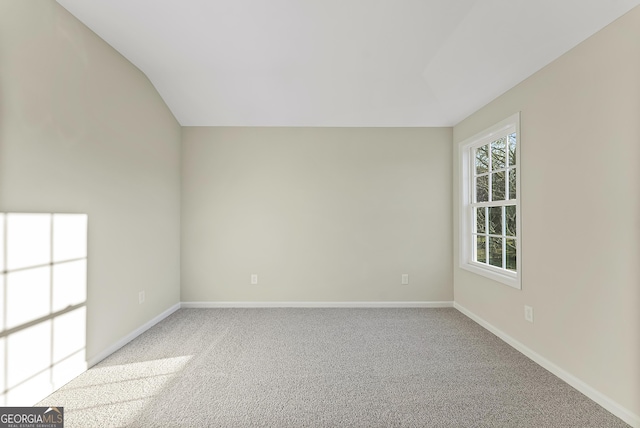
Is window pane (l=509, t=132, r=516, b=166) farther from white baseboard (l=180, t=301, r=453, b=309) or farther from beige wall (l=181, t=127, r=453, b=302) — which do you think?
white baseboard (l=180, t=301, r=453, b=309)

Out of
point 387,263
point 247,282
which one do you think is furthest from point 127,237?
point 387,263

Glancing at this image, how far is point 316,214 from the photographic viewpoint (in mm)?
4254

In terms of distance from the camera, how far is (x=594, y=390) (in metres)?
2.08

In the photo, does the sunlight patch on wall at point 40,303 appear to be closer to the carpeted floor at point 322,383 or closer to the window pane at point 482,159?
the carpeted floor at point 322,383

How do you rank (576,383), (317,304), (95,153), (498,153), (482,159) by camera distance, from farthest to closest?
(317,304) → (482,159) → (498,153) → (95,153) → (576,383)

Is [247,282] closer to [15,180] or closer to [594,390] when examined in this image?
[15,180]

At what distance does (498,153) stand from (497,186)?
1.14 ft

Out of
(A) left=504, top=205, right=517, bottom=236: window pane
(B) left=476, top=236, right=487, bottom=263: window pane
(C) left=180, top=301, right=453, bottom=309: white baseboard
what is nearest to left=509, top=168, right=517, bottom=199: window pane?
(A) left=504, top=205, right=517, bottom=236: window pane

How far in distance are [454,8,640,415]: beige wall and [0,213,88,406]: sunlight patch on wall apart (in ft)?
11.8

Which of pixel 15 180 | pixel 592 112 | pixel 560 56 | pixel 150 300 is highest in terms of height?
pixel 560 56

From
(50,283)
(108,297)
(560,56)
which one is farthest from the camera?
Result: (108,297)

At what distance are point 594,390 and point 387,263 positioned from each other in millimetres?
2392

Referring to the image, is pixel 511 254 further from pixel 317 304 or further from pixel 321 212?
pixel 317 304

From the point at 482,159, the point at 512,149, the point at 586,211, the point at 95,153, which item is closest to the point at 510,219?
the point at 512,149
